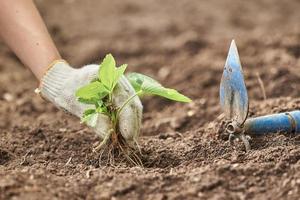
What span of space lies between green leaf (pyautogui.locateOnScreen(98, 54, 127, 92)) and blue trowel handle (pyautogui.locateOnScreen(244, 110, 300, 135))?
0.51 meters

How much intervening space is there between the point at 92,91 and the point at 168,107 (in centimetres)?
125

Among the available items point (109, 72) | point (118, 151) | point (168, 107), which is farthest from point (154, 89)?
point (168, 107)

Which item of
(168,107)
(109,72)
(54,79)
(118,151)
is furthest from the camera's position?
(168,107)

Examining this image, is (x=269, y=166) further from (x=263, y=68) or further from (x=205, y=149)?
(x=263, y=68)

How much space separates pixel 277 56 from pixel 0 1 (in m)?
1.89

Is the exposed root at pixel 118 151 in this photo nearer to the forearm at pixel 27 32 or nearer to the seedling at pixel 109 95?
the seedling at pixel 109 95

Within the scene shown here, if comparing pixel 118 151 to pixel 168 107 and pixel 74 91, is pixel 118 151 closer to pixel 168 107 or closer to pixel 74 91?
pixel 74 91

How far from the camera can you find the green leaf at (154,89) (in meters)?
2.32

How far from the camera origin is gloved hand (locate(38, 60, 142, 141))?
2.47m

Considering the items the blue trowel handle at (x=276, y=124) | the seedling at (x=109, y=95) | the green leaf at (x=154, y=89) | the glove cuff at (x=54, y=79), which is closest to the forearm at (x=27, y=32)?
the glove cuff at (x=54, y=79)

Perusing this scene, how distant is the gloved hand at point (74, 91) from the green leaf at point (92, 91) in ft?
0.28

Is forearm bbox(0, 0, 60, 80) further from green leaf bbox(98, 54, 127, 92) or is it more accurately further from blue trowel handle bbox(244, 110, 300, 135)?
blue trowel handle bbox(244, 110, 300, 135)

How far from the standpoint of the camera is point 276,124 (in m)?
2.53

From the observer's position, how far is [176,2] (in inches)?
217
